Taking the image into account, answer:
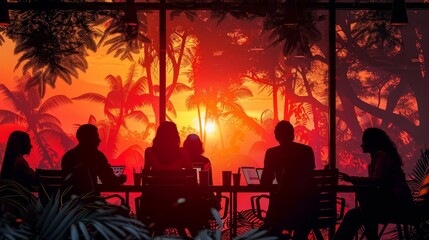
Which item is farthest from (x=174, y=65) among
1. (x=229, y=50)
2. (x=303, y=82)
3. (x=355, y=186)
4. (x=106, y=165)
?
(x=355, y=186)

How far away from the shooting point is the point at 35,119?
937 cm

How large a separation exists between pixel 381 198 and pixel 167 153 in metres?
1.71

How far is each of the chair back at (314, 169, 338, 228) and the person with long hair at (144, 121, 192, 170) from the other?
1.15 meters

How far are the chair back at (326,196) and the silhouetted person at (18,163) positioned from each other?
2.16 m

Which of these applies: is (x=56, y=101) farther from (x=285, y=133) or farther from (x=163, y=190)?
(x=285, y=133)

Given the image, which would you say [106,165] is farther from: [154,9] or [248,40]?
[248,40]

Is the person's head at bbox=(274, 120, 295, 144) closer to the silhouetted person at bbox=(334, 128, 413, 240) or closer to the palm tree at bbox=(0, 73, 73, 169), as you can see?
the silhouetted person at bbox=(334, 128, 413, 240)

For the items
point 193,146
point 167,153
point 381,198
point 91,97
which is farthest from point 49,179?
point 91,97

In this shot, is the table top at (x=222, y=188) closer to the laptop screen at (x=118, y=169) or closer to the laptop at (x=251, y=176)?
the laptop at (x=251, y=176)

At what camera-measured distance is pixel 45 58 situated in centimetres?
838

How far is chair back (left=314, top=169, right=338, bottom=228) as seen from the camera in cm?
562

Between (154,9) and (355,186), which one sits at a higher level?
(154,9)

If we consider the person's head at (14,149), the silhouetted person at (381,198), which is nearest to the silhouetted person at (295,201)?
the silhouetted person at (381,198)

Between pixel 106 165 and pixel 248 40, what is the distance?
4.45 m
